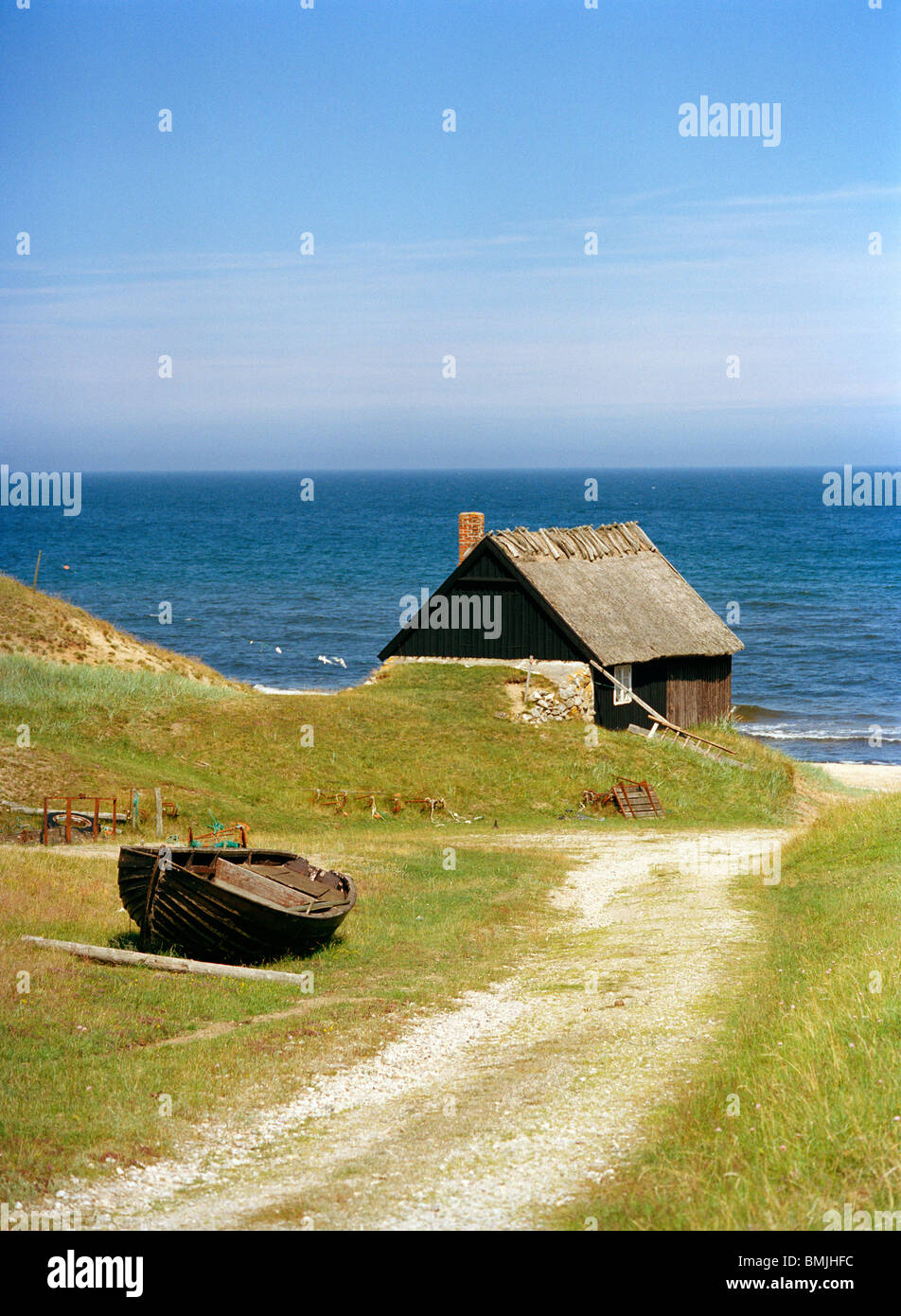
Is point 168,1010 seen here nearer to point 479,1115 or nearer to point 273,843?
point 479,1115

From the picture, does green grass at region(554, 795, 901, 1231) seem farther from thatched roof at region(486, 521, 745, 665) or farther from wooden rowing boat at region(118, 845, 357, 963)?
thatched roof at region(486, 521, 745, 665)

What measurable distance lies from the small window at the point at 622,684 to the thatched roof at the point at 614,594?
0.44 m

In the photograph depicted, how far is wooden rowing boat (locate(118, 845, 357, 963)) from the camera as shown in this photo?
1662 cm

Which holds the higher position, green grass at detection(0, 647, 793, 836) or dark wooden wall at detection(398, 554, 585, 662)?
dark wooden wall at detection(398, 554, 585, 662)

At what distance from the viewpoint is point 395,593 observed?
11169 cm

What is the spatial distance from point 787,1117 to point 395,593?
337 feet

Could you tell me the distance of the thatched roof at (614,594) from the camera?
3981 centimetres

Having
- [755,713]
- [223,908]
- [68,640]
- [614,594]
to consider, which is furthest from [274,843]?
[755,713]

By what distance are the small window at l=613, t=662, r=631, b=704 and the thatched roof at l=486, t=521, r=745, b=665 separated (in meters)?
0.44

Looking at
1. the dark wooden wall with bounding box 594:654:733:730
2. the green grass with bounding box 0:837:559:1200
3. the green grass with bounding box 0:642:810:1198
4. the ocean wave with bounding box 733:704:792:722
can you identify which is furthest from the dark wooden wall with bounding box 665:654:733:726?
the green grass with bounding box 0:837:559:1200

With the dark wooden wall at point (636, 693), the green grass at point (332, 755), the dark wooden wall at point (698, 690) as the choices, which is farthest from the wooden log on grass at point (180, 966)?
the dark wooden wall at point (698, 690)
